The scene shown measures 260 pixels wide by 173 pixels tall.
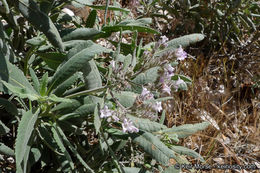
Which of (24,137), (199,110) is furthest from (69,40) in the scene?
(199,110)

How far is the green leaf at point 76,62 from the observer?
1.85 metres

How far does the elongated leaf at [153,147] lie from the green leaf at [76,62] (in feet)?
1.94

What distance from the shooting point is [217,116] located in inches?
153

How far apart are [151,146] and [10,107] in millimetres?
916

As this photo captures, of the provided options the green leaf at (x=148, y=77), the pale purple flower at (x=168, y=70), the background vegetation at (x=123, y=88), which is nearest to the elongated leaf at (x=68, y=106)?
the background vegetation at (x=123, y=88)

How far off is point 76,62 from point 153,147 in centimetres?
73

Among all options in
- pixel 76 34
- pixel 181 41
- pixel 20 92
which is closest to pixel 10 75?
pixel 20 92

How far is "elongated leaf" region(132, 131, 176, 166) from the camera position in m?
2.01

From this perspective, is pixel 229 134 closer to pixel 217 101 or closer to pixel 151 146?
pixel 217 101

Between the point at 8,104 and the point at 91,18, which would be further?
the point at 91,18

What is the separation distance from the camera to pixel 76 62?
6.11 feet

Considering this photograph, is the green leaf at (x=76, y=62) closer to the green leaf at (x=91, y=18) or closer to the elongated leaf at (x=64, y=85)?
the elongated leaf at (x=64, y=85)

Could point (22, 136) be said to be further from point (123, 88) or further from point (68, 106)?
point (123, 88)

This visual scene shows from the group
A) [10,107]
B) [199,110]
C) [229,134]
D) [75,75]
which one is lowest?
[229,134]
